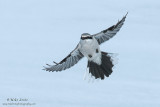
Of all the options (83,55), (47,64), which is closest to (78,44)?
(83,55)

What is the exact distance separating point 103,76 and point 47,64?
4.04 meters

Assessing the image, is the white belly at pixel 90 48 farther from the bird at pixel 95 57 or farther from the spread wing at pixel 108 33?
the spread wing at pixel 108 33

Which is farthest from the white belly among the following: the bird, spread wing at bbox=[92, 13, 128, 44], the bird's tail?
the bird's tail

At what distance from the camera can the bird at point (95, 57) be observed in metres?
33.9

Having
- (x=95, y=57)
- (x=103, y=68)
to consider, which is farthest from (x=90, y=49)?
(x=103, y=68)

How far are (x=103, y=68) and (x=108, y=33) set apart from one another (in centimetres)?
270

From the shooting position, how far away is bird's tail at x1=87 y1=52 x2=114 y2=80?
36.7m

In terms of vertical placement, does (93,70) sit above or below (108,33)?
below

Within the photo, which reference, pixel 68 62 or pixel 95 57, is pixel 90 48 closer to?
Result: pixel 95 57

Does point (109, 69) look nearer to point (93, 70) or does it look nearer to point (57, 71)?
point (93, 70)

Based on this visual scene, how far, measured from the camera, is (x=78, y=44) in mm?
34531

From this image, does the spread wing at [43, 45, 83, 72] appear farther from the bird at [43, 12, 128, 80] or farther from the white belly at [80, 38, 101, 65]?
the white belly at [80, 38, 101, 65]

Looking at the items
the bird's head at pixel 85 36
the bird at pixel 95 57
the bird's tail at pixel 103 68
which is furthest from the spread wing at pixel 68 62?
the bird's head at pixel 85 36

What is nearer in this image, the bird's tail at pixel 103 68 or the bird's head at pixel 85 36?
the bird's head at pixel 85 36
